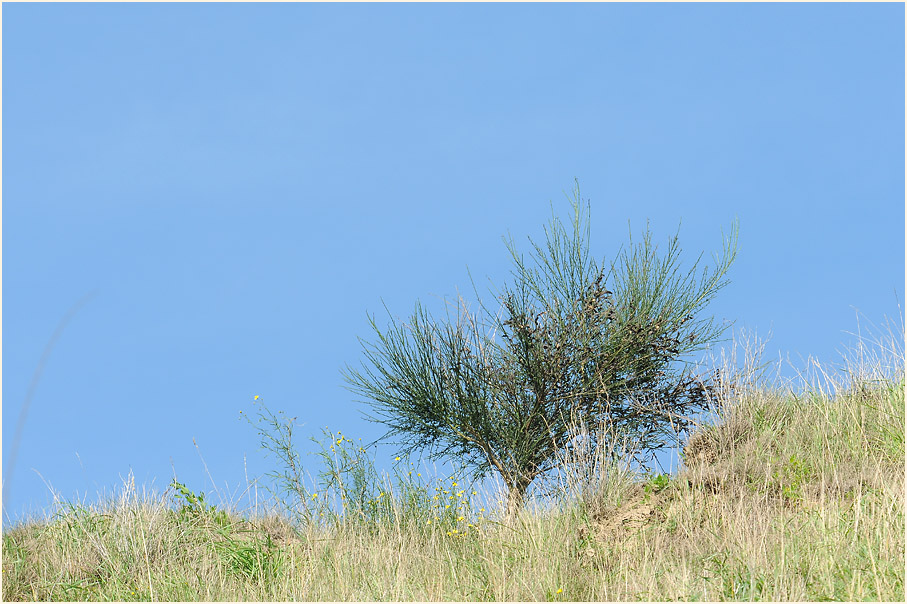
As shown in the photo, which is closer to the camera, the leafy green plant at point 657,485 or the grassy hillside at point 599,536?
the grassy hillside at point 599,536

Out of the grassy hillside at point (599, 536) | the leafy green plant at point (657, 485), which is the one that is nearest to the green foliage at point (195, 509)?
the grassy hillside at point (599, 536)

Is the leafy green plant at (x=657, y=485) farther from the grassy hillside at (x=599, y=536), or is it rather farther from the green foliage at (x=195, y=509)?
the green foliage at (x=195, y=509)

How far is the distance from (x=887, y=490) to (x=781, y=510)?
91 centimetres

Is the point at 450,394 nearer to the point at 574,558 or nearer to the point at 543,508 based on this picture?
the point at 543,508

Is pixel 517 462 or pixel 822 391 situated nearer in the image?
pixel 822 391

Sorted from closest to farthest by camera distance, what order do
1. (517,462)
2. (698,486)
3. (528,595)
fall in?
(528,595) < (698,486) < (517,462)

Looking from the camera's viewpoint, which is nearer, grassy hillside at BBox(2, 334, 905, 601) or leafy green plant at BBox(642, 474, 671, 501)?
grassy hillside at BBox(2, 334, 905, 601)

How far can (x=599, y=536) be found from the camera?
25.5 ft

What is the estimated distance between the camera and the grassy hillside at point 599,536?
20.1 ft

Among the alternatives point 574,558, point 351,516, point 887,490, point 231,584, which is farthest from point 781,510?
point 231,584

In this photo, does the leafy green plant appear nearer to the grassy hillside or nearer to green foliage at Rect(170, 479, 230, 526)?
the grassy hillside

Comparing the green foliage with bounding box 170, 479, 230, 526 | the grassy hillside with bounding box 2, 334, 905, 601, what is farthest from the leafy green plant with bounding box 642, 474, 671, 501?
the green foliage with bounding box 170, 479, 230, 526

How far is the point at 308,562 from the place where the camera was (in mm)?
7836

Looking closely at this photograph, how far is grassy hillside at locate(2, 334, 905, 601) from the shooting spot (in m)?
6.12
